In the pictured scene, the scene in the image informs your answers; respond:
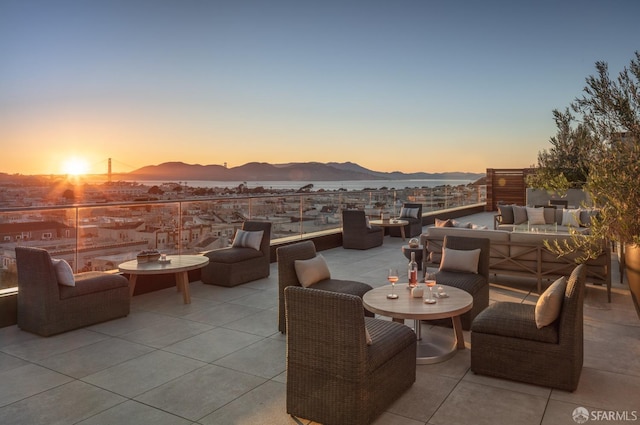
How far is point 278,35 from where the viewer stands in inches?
369

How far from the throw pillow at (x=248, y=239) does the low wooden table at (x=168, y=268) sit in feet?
3.54

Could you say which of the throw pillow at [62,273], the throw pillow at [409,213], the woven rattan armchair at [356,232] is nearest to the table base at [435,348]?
the throw pillow at [62,273]

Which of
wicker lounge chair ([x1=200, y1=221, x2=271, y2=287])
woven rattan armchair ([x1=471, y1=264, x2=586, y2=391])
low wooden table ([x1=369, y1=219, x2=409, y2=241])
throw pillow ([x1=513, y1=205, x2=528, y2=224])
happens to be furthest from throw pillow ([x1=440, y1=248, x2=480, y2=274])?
throw pillow ([x1=513, y1=205, x2=528, y2=224])

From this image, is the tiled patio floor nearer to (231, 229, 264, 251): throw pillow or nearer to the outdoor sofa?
the outdoor sofa

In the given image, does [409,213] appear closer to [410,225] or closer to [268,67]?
[410,225]

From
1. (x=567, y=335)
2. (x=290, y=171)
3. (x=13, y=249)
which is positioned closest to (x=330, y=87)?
(x=13, y=249)

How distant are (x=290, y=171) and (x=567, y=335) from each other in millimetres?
28056

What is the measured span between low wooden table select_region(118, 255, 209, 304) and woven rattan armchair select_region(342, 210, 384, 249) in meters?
4.66

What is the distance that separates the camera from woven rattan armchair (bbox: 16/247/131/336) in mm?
4293

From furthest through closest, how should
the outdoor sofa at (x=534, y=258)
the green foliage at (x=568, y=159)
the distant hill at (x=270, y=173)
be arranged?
the distant hill at (x=270, y=173), the outdoor sofa at (x=534, y=258), the green foliage at (x=568, y=159)

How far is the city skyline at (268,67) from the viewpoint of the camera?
318 inches

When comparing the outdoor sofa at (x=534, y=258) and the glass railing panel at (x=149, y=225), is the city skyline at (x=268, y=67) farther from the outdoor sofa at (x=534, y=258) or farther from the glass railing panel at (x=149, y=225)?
the glass railing panel at (x=149, y=225)

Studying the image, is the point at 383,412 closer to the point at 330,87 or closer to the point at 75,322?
the point at 75,322

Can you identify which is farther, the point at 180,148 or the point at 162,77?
the point at 180,148
